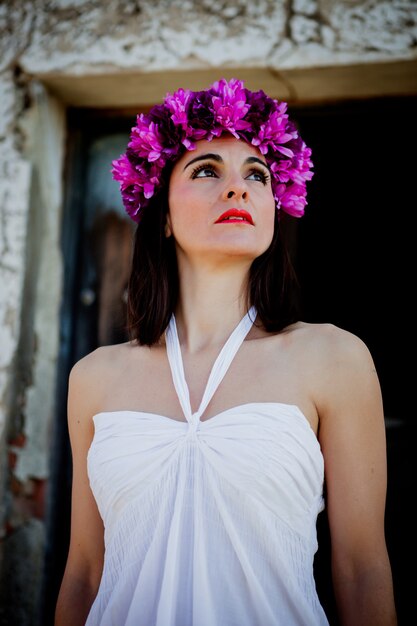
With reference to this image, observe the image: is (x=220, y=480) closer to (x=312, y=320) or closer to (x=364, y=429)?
(x=364, y=429)

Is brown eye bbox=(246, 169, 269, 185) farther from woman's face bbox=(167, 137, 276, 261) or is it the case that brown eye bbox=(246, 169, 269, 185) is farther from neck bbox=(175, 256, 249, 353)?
neck bbox=(175, 256, 249, 353)

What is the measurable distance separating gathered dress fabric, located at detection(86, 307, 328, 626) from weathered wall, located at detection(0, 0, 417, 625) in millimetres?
1118

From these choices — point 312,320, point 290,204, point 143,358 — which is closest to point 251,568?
point 143,358

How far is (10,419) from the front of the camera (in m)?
2.78

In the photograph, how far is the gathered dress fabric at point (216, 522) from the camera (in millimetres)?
1668

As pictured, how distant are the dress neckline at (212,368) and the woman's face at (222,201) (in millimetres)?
221

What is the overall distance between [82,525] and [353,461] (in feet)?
2.91

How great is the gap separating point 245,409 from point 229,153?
2.62ft

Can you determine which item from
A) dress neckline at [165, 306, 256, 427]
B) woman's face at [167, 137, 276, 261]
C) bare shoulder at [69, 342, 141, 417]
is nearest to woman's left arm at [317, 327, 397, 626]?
dress neckline at [165, 306, 256, 427]

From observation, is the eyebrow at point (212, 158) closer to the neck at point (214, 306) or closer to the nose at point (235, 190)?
the nose at point (235, 190)

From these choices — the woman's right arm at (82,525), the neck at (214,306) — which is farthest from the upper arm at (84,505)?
the neck at (214,306)

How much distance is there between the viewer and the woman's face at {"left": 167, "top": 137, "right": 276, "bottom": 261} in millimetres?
1959

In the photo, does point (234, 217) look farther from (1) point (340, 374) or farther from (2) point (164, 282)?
(1) point (340, 374)

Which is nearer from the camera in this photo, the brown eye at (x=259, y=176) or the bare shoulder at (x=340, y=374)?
the bare shoulder at (x=340, y=374)
